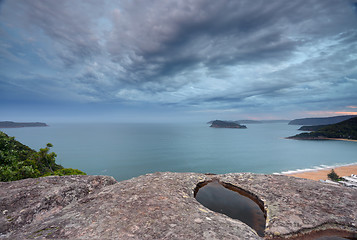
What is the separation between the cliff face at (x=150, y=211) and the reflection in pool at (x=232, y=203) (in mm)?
252

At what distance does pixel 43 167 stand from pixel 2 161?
15.0m

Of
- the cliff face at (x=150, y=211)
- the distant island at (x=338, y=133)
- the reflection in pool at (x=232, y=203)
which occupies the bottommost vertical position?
the distant island at (x=338, y=133)

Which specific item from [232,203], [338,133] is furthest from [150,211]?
[338,133]

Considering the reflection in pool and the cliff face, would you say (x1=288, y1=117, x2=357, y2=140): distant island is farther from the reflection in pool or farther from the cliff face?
the reflection in pool

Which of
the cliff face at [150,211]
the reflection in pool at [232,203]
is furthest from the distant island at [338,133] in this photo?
the reflection in pool at [232,203]

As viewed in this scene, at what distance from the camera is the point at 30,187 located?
4.68 metres

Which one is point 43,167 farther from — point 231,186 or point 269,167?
point 269,167

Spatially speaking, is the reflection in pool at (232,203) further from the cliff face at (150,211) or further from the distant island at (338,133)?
the distant island at (338,133)

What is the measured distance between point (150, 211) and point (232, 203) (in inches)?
108

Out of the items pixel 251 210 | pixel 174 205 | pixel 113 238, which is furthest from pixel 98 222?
pixel 251 210

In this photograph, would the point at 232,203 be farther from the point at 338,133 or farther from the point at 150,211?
the point at 338,133

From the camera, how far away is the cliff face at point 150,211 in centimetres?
298

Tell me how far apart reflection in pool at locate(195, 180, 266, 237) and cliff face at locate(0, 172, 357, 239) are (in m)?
0.25

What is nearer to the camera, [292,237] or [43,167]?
[292,237]
